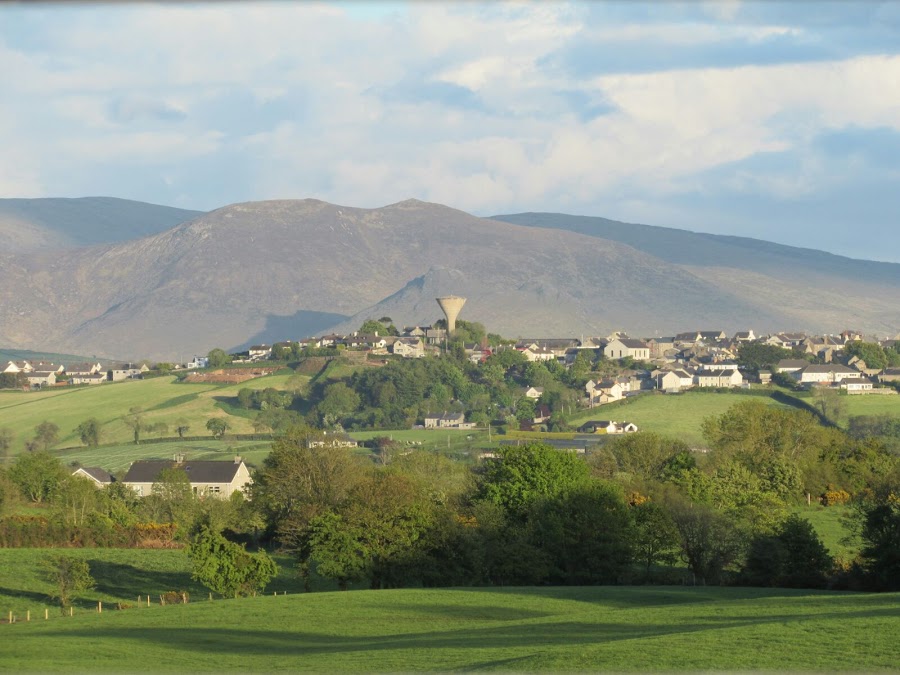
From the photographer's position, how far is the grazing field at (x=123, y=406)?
527 feet

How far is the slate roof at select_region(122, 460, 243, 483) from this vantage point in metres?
103

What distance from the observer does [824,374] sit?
589 ft

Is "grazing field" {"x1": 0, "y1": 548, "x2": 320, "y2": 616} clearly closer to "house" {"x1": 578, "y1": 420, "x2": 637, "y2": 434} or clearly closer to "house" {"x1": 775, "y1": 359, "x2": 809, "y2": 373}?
"house" {"x1": 578, "y1": 420, "x2": 637, "y2": 434}

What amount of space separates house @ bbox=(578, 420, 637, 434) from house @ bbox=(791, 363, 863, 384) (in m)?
40.5

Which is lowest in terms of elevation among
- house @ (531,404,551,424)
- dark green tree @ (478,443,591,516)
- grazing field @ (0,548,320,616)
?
grazing field @ (0,548,320,616)

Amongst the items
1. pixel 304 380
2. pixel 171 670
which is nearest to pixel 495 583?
pixel 171 670

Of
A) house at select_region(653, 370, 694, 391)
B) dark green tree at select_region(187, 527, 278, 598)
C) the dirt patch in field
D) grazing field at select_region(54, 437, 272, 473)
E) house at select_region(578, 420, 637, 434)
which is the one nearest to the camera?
dark green tree at select_region(187, 527, 278, 598)

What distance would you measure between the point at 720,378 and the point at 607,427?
4711 cm

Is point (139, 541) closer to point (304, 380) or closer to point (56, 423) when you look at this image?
point (56, 423)

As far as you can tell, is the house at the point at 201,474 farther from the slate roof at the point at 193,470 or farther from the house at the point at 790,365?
the house at the point at 790,365

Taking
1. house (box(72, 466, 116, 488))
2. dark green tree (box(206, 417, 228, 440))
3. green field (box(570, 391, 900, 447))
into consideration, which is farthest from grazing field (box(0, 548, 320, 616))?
dark green tree (box(206, 417, 228, 440))

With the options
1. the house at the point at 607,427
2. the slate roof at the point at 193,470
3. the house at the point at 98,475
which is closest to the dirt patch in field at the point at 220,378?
the house at the point at 607,427

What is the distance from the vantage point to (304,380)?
19275 centimetres

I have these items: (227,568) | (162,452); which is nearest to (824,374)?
(162,452)
